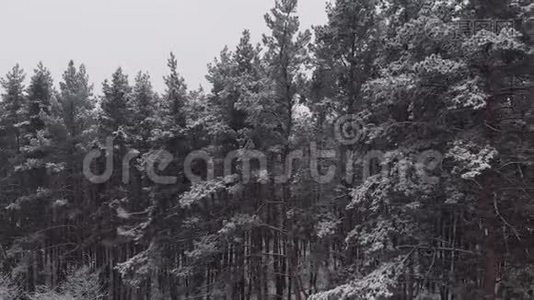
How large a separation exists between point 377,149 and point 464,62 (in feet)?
18.0

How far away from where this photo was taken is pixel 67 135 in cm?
3041

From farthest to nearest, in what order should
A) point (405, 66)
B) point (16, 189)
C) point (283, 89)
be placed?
point (16, 189) → point (283, 89) → point (405, 66)

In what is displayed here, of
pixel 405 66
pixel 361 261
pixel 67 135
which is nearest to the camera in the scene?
pixel 405 66

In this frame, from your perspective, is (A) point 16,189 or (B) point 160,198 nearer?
(B) point 160,198

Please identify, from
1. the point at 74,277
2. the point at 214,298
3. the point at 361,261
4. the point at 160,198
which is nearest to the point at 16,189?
the point at 74,277

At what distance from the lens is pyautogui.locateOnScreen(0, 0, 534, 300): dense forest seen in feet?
49.2

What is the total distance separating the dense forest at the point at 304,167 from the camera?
14984 mm

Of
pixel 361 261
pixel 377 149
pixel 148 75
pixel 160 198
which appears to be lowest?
pixel 361 261

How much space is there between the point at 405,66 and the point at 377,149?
444 centimetres

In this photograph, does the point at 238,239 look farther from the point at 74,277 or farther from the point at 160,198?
the point at 74,277

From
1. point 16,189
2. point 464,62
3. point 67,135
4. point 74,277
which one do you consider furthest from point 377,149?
point 16,189

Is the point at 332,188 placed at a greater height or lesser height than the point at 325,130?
lesser

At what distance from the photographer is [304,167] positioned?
68.8 feet

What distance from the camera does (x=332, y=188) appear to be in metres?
20.2
